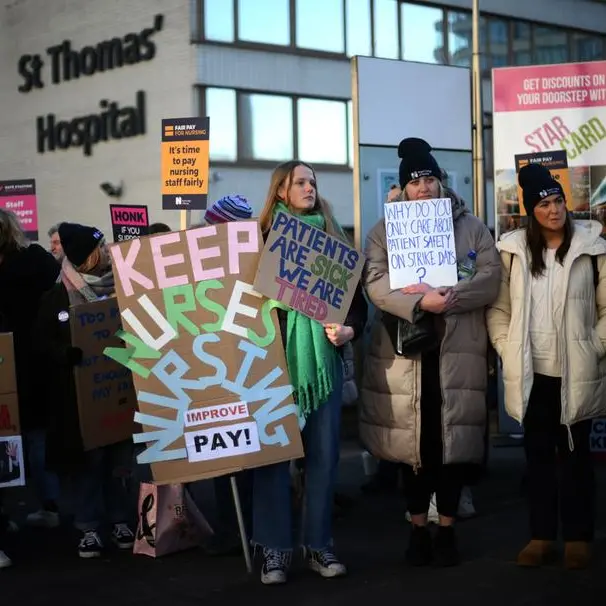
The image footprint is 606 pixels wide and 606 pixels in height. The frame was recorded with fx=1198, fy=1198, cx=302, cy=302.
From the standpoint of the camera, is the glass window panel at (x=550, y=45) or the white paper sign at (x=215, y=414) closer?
the white paper sign at (x=215, y=414)

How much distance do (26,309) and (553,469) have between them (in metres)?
3.15

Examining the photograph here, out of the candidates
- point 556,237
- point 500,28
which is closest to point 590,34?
point 500,28

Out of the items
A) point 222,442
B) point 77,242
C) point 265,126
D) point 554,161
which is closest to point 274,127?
point 265,126

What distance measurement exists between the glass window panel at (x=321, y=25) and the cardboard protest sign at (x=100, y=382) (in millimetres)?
23648

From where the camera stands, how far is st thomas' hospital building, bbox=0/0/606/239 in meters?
28.3

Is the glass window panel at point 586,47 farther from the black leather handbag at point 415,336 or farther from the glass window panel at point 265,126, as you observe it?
the black leather handbag at point 415,336

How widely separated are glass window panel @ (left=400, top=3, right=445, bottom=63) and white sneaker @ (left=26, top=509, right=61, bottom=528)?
24.7 m

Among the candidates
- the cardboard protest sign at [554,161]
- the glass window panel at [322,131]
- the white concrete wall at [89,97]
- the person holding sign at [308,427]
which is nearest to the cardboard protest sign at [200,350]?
the person holding sign at [308,427]

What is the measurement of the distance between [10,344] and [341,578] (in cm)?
217

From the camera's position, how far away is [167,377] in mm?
5766

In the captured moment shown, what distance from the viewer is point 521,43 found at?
33562mm

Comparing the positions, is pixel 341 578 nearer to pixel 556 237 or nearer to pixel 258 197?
pixel 556 237

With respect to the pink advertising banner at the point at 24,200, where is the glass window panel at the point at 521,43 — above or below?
above

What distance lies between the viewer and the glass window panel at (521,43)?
110 ft
